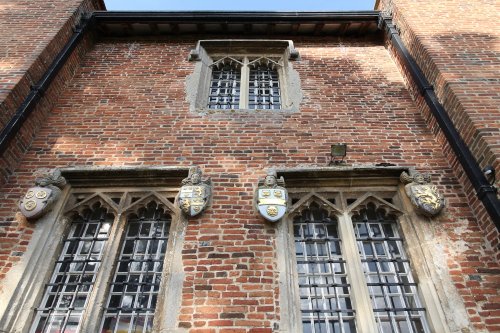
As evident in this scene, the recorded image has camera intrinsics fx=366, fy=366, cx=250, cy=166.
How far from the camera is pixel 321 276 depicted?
171 inches

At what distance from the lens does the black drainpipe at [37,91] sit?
198 inches

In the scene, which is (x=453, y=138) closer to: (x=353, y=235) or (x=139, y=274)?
(x=353, y=235)

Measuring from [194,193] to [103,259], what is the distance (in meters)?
1.33

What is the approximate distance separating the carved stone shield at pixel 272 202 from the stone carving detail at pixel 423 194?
5.37 ft

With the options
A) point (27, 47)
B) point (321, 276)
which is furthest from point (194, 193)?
point (27, 47)

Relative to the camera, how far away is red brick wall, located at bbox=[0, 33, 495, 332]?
13.5ft

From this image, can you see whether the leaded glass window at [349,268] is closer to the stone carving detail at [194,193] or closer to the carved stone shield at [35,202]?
the stone carving detail at [194,193]

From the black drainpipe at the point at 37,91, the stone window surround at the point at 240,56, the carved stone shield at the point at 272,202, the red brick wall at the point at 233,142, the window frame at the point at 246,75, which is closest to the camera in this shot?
the red brick wall at the point at 233,142

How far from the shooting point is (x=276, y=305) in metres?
3.88

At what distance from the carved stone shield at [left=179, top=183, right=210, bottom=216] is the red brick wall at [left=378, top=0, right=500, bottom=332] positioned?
303cm

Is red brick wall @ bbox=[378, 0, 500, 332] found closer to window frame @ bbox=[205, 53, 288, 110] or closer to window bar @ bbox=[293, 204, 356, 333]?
window bar @ bbox=[293, 204, 356, 333]

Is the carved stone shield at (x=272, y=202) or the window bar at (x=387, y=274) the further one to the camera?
the carved stone shield at (x=272, y=202)

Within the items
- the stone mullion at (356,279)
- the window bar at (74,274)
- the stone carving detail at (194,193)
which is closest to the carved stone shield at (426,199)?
the stone mullion at (356,279)

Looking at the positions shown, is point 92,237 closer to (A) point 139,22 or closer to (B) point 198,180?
(B) point 198,180
